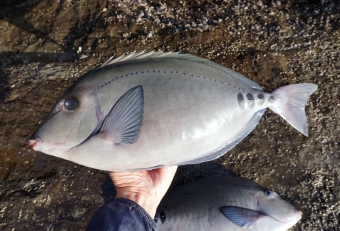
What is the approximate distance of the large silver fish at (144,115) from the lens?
1721 millimetres

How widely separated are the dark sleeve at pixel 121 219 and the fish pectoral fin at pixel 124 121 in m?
0.58

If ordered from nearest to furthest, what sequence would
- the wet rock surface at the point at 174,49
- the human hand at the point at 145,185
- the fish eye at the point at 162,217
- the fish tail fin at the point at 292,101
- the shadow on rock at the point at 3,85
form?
the fish tail fin at the point at 292,101, the human hand at the point at 145,185, the fish eye at the point at 162,217, the wet rock surface at the point at 174,49, the shadow on rock at the point at 3,85

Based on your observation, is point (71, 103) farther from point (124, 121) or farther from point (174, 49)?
point (174, 49)

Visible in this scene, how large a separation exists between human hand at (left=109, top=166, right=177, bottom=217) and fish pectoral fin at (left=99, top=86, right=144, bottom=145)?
80 cm

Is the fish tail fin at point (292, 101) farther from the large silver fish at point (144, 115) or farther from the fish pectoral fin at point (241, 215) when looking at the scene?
the fish pectoral fin at point (241, 215)

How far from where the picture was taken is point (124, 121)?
5.59 ft

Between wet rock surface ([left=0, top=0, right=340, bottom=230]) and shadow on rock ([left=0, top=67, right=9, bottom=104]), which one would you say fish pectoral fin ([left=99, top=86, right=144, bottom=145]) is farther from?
shadow on rock ([left=0, top=67, right=9, bottom=104])

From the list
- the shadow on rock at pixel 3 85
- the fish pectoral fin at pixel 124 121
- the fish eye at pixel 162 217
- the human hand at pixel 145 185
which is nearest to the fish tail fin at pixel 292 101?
the fish pectoral fin at pixel 124 121

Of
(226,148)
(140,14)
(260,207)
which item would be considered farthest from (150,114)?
(140,14)

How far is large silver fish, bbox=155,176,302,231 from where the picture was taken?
8.20ft

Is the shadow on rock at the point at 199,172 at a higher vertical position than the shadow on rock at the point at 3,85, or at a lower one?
lower

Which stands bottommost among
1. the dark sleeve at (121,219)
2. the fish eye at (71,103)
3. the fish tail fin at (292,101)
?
the dark sleeve at (121,219)

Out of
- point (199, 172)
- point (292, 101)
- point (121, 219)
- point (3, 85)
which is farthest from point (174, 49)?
point (121, 219)

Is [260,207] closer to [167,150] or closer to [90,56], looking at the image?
[167,150]
